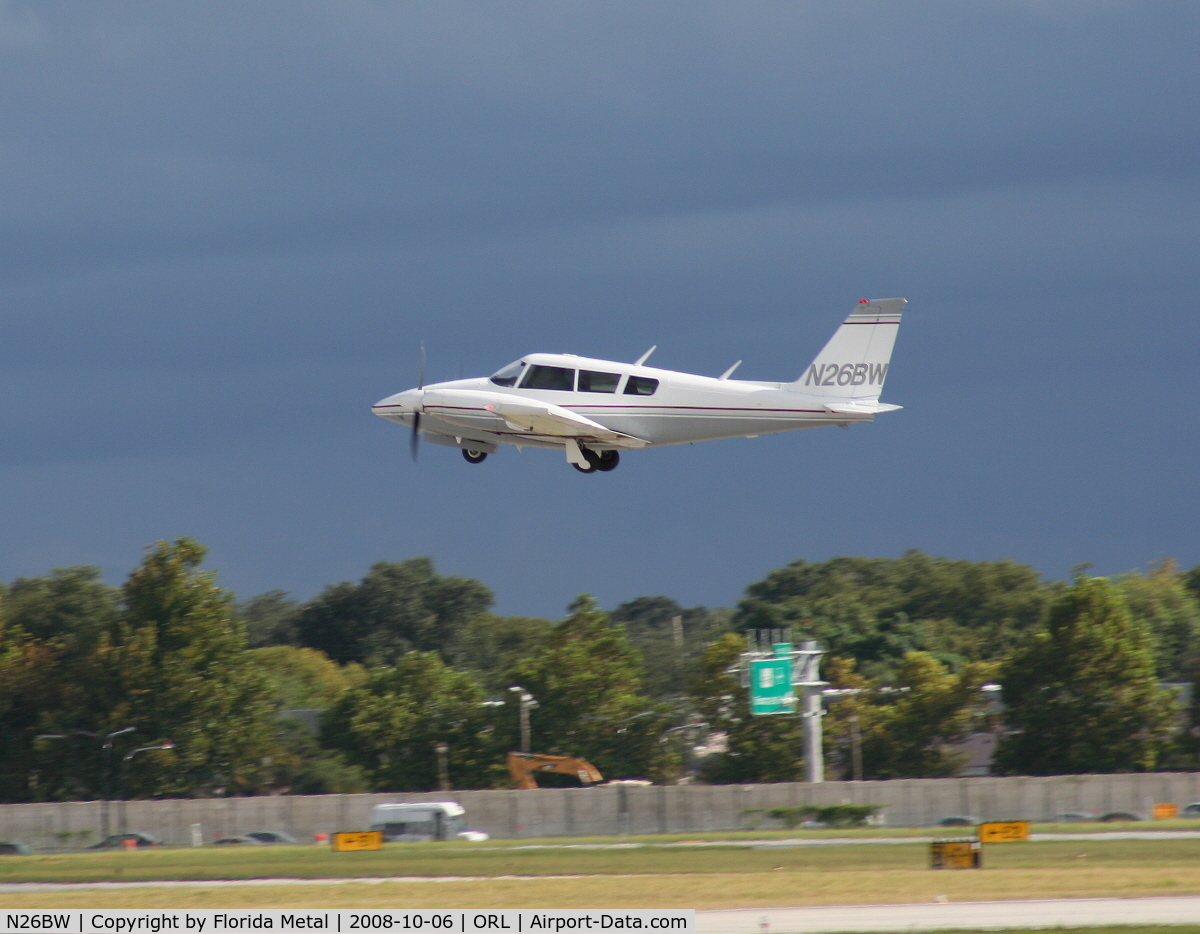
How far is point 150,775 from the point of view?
94.1 metres

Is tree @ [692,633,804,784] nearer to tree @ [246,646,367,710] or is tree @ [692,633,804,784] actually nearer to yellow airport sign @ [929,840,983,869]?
tree @ [246,646,367,710]

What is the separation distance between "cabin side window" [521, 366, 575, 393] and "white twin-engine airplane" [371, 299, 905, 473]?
0.03 meters

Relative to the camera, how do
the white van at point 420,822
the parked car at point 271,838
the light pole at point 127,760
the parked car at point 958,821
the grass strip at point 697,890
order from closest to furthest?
the grass strip at point 697,890
the parked car at point 958,821
the white van at point 420,822
the parked car at point 271,838
the light pole at point 127,760

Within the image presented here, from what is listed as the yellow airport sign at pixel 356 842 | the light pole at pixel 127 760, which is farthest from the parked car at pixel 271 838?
the light pole at pixel 127 760

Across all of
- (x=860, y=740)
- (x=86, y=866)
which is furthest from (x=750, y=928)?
(x=860, y=740)

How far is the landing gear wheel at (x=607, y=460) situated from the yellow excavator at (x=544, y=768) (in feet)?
146

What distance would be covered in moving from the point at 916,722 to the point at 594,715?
1942 centimetres

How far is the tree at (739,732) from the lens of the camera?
86938 mm

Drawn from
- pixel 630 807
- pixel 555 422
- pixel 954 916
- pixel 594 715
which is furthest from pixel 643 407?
pixel 594 715

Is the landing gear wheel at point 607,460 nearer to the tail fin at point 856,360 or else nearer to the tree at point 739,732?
the tail fin at point 856,360

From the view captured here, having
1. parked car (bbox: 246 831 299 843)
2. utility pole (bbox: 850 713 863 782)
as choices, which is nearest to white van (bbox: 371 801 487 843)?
parked car (bbox: 246 831 299 843)

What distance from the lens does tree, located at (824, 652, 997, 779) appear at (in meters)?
87.9

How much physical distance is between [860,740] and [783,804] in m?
24.9

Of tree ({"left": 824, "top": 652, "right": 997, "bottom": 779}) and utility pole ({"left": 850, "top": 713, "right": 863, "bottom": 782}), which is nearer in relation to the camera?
tree ({"left": 824, "top": 652, "right": 997, "bottom": 779})
